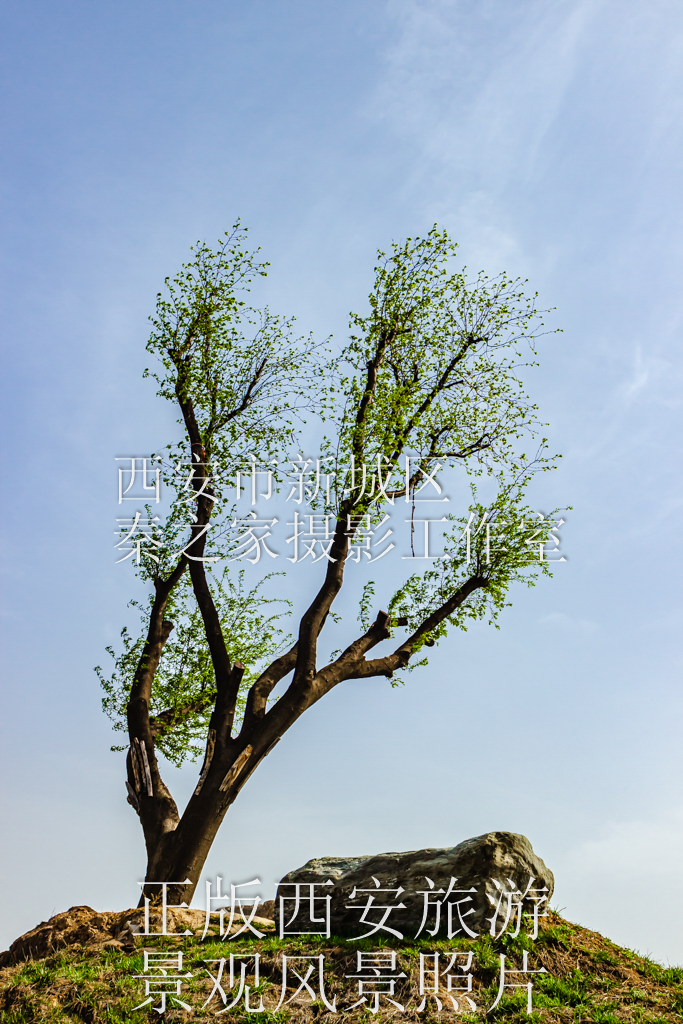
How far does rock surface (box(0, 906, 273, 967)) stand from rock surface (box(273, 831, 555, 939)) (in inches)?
50.1

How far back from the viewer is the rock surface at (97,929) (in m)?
9.73

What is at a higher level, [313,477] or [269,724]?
[313,477]

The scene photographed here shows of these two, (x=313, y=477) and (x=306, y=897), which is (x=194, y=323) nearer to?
(x=313, y=477)

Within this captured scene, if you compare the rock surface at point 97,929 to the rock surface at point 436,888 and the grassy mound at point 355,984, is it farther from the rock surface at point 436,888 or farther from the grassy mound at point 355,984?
the rock surface at point 436,888

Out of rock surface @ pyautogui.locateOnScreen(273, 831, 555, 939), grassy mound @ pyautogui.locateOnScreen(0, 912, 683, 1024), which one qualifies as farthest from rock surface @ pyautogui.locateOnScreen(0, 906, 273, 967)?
rock surface @ pyautogui.locateOnScreen(273, 831, 555, 939)

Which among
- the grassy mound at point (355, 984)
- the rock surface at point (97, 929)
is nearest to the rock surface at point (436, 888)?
the grassy mound at point (355, 984)

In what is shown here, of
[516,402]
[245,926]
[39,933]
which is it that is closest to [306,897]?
[245,926]

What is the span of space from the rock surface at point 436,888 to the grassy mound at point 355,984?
35cm

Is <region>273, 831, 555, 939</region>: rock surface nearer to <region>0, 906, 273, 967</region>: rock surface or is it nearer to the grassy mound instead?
the grassy mound

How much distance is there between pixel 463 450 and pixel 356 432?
2201 mm

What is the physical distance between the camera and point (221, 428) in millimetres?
13156

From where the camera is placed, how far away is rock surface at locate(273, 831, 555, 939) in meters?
9.01

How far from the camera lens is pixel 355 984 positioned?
7930 millimetres

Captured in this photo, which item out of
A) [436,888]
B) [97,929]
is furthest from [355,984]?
[97,929]
